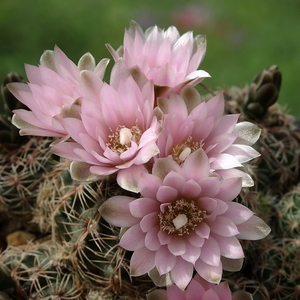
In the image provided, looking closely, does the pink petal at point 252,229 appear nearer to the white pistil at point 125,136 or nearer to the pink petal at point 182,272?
the pink petal at point 182,272

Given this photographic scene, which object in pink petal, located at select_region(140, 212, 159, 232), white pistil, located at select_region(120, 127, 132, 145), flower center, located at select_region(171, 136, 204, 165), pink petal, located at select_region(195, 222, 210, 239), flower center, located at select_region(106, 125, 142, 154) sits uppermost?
white pistil, located at select_region(120, 127, 132, 145)

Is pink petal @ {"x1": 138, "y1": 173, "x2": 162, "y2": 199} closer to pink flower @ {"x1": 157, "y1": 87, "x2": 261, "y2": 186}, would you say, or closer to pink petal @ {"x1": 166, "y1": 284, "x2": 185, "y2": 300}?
pink flower @ {"x1": 157, "y1": 87, "x2": 261, "y2": 186}

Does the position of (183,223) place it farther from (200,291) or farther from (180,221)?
(200,291)

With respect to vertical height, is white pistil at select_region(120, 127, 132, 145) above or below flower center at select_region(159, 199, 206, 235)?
above

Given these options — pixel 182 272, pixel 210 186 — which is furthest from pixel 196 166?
pixel 182 272

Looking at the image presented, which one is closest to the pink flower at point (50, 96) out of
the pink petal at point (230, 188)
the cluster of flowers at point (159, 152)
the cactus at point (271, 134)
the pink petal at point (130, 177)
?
the cluster of flowers at point (159, 152)

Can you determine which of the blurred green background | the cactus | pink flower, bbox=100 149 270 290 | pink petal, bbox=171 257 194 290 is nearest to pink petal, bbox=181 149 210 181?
pink flower, bbox=100 149 270 290
